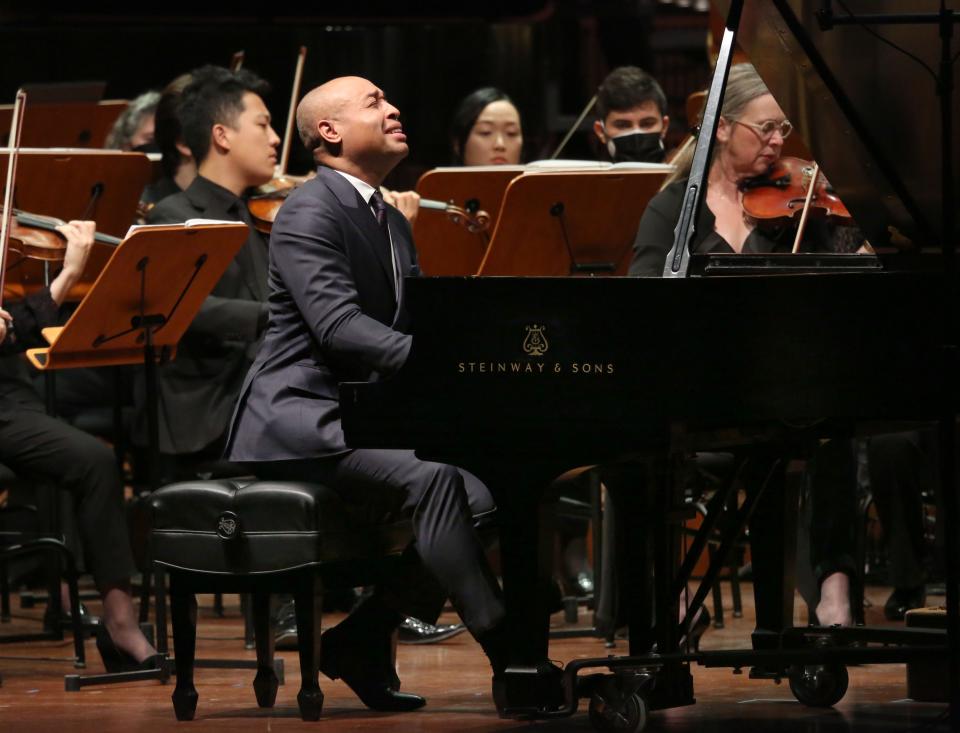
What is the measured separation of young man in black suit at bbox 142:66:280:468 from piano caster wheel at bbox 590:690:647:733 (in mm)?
1829

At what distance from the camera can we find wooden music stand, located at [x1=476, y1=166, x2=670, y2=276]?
428 cm

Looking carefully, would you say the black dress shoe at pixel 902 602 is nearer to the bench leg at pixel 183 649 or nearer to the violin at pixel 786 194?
the violin at pixel 786 194

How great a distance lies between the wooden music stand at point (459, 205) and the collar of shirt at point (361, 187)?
878 mm

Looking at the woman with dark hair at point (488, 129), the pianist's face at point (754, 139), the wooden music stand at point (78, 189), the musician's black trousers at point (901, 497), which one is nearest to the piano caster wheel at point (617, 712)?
the pianist's face at point (754, 139)

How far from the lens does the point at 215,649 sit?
4531mm

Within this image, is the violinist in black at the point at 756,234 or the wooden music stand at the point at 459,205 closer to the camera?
the violinist in black at the point at 756,234

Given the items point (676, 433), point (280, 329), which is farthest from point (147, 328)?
point (676, 433)

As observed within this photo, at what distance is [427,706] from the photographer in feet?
12.0

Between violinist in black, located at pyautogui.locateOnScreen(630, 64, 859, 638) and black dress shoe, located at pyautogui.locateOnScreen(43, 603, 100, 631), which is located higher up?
violinist in black, located at pyautogui.locateOnScreen(630, 64, 859, 638)

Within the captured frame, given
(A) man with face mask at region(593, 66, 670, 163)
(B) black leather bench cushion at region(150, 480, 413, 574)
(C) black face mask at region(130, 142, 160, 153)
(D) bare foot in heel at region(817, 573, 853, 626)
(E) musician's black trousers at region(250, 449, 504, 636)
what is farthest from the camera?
(C) black face mask at region(130, 142, 160, 153)

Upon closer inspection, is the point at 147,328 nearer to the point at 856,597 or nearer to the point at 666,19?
the point at 856,597

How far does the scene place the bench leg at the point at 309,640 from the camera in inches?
135

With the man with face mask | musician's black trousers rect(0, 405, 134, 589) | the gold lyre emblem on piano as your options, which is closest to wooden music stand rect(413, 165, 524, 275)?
the man with face mask

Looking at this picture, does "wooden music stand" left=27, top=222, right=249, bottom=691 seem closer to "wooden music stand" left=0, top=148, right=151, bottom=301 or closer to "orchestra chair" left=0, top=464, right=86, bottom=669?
"orchestra chair" left=0, top=464, right=86, bottom=669
